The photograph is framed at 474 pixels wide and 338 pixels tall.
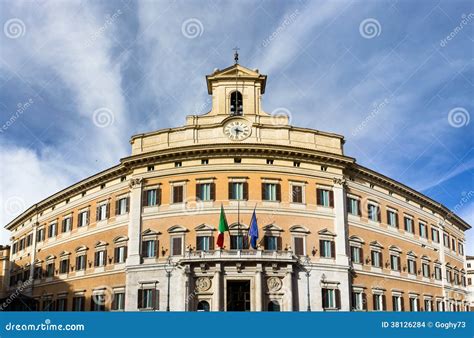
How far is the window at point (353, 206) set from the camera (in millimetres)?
40219

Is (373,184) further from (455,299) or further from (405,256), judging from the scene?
(455,299)

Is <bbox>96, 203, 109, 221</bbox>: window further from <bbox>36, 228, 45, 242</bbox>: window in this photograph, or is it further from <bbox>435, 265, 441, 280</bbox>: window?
<bbox>435, 265, 441, 280</bbox>: window

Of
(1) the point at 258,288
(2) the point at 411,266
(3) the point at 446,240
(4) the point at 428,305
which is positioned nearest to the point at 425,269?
(2) the point at 411,266

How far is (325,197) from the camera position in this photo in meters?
39.3

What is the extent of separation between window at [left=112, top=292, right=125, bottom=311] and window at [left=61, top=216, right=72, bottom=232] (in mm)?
9181

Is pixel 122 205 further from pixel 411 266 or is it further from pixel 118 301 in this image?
pixel 411 266

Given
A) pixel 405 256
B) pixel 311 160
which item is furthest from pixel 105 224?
pixel 405 256

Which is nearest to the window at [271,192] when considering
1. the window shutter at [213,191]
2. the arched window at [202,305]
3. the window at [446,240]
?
the window shutter at [213,191]

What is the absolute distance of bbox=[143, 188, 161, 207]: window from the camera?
3884 cm

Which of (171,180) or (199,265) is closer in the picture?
(199,265)

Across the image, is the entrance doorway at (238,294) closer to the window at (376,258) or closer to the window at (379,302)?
the window at (379,302)
